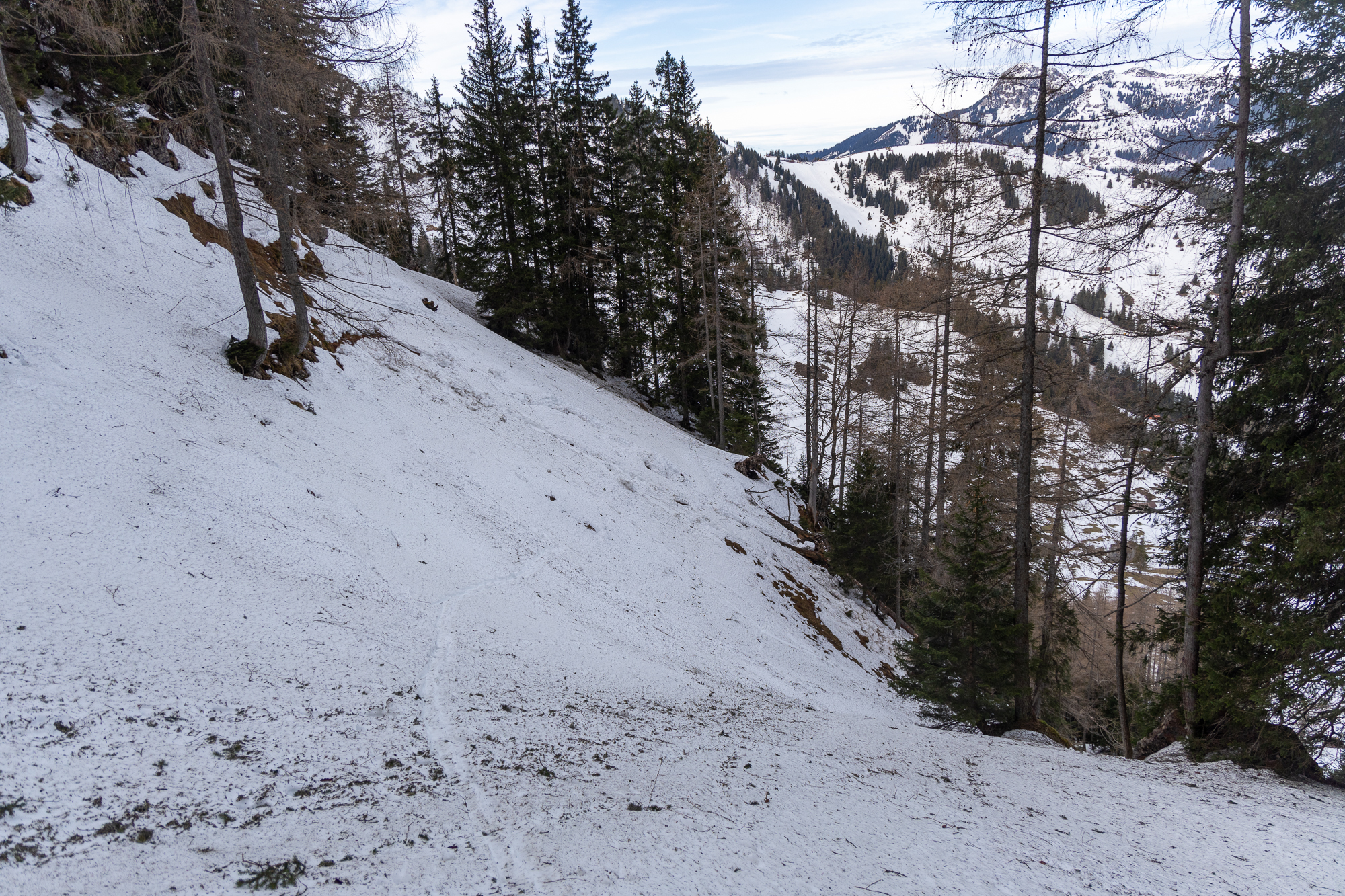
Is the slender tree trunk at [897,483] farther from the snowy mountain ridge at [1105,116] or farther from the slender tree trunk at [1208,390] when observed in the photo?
the slender tree trunk at [1208,390]

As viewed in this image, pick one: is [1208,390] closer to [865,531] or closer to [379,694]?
[379,694]

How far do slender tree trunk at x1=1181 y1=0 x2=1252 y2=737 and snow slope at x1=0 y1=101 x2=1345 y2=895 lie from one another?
1969 mm

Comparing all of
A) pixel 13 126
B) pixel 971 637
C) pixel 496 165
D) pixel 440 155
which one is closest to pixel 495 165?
pixel 496 165

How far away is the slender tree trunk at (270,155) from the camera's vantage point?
895 centimetres

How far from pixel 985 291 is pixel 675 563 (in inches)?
348

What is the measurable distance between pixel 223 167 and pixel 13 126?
3.81 meters

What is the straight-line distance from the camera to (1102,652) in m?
30.2

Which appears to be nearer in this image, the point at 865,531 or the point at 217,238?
the point at 217,238

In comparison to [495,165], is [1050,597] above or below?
below

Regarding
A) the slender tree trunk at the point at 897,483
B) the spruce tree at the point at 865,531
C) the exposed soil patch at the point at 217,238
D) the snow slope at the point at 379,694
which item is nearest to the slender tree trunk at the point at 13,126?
the snow slope at the point at 379,694

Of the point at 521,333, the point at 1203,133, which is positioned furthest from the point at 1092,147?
the point at 521,333

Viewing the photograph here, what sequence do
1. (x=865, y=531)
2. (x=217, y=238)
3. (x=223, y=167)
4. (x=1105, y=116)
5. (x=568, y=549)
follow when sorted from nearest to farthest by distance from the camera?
1. (x=1105, y=116)
2. (x=223, y=167)
3. (x=568, y=549)
4. (x=217, y=238)
5. (x=865, y=531)

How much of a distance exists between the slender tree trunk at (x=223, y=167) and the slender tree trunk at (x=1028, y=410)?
12.6 meters

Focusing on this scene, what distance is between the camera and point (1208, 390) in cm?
832
